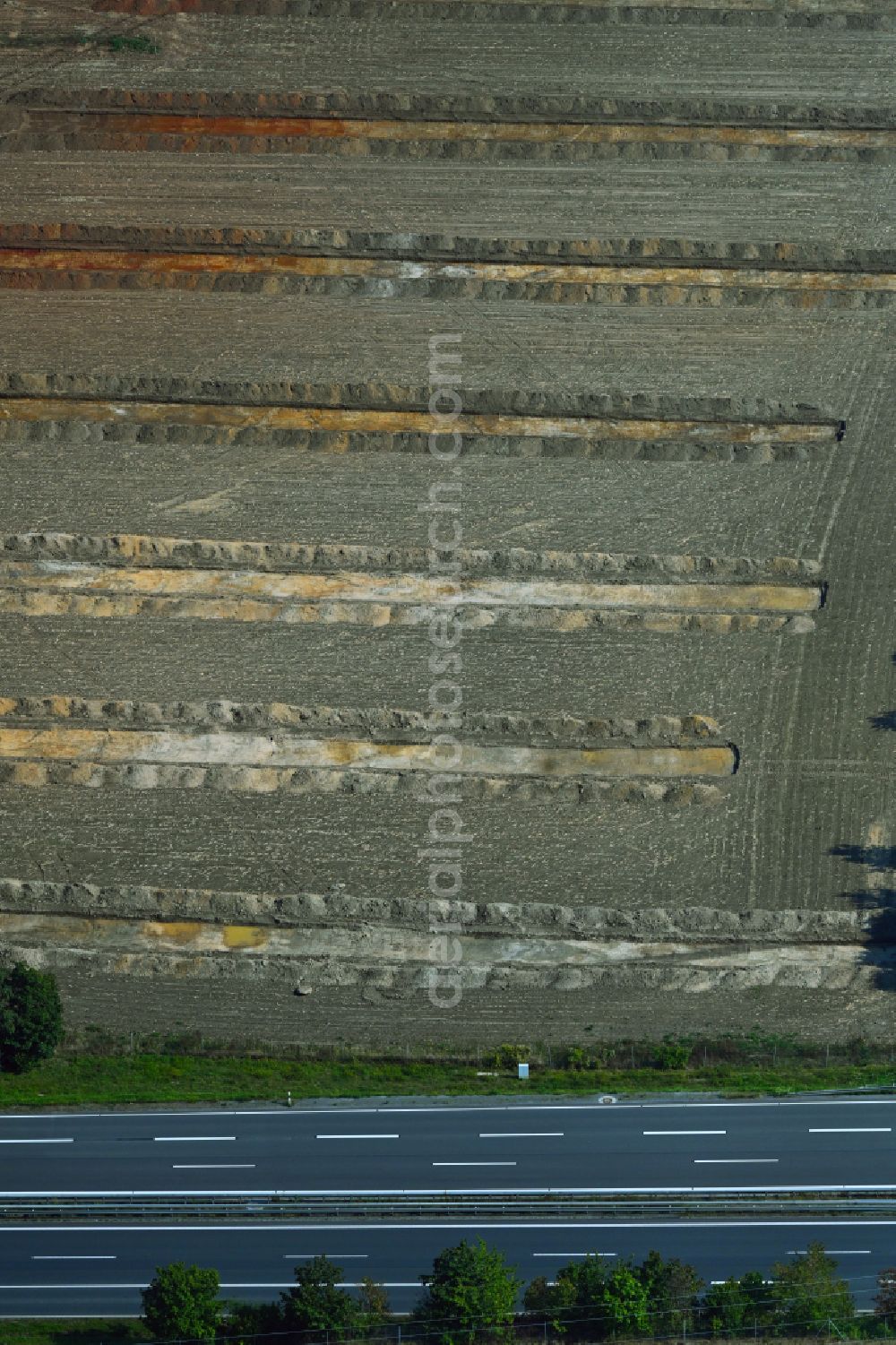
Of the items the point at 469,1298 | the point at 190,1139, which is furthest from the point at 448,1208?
the point at 190,1139

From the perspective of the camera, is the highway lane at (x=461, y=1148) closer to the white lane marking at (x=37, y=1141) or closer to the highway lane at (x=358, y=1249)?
the white lane marking at (x=37, y=1141)

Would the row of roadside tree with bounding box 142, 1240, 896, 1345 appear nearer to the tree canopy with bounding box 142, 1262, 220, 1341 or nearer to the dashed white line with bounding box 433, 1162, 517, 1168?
the tree canopy with bounding box 142, 1262, 220, 1341

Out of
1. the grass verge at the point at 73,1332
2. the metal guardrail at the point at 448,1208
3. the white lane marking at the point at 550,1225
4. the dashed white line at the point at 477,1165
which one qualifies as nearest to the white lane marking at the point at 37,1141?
the metal guardrail at the point at 448,1208

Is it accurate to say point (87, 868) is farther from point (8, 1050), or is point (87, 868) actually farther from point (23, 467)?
point (23, 467)

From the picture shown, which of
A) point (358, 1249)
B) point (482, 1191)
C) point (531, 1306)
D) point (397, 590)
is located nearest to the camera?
point (531, 1306)

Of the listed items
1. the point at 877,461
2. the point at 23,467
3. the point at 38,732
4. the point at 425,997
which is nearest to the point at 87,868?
the point at 38,732

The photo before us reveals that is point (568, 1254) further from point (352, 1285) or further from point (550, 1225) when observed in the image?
point (352, 1285)

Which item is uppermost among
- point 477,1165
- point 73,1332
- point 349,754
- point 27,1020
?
point 349,754
